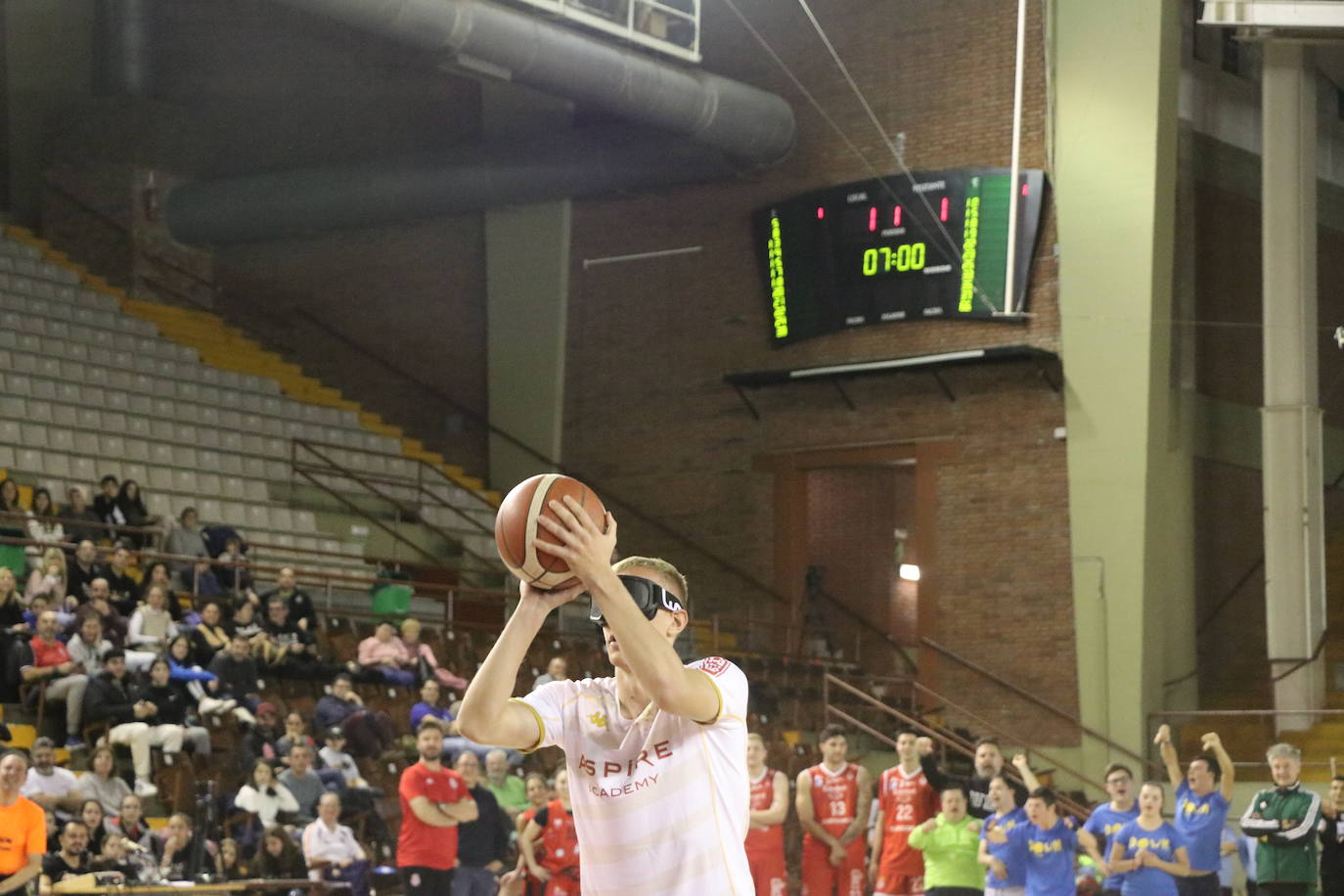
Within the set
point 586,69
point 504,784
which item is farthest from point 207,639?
point 586,69

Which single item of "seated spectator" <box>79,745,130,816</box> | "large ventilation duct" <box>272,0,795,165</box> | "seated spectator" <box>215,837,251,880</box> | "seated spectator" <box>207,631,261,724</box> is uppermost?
"large ventilation duct" <box>272,0,795,165</box>

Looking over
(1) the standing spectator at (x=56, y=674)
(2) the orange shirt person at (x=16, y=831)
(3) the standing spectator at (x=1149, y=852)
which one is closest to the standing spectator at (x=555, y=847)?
(2) the orange shirt person at (x=16, y=831)

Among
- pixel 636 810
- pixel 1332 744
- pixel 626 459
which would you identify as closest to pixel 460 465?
pixel 626 459

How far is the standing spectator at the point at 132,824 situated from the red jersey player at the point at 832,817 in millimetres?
4644

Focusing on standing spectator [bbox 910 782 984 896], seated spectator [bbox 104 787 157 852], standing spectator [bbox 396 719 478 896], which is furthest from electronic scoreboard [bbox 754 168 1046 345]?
seated spectator [bbox 104 787 157 852]

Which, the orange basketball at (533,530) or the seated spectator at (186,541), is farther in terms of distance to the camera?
the seated spectator at (186,541)

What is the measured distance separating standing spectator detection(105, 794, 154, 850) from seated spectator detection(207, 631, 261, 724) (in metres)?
2.10

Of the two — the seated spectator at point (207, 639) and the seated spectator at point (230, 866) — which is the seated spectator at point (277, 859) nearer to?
the seated spectator at point (230, 866)

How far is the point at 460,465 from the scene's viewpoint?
82.7 feet

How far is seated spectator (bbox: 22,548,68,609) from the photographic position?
15.1 meters

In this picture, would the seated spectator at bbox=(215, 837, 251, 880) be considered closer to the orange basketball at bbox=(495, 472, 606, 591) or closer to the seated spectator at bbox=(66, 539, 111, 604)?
the seated spectator at bbox=(66, 539, 111, 604)

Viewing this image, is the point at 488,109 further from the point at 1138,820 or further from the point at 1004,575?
the point at 1138,820

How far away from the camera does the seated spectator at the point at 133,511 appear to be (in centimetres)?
1830

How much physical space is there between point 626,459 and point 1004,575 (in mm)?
5318
